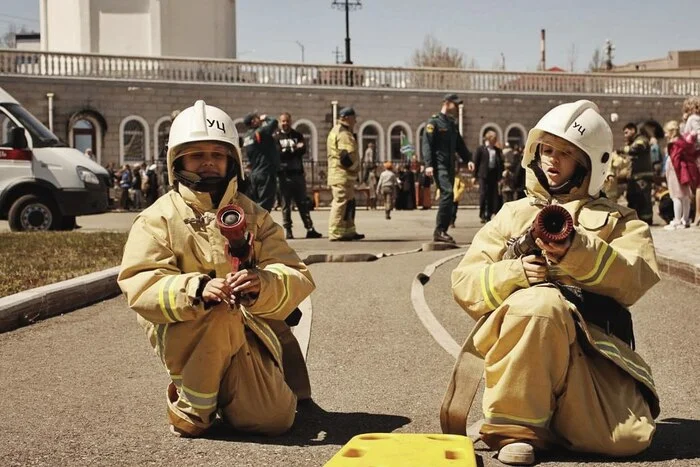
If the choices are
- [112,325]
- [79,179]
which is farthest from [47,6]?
[112,325]

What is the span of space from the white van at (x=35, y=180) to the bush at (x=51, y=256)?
247 centimetres

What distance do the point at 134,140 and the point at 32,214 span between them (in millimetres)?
33788

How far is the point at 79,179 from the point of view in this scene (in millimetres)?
19969

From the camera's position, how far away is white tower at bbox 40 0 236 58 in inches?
2245

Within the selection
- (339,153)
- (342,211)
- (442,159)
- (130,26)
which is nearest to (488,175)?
(339,153)

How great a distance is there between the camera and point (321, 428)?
4984 mm

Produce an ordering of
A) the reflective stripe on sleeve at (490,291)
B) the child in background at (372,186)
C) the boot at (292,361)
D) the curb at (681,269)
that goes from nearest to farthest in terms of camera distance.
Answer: the reflective stripe on sleeve at (490,291) → the boot at (292,361) → the curb at (681,269) → the child in background at (372,186)

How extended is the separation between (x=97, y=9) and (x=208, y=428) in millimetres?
54718

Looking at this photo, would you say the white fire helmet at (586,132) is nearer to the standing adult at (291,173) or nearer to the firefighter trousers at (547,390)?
the firefighter trousers at (547,390)

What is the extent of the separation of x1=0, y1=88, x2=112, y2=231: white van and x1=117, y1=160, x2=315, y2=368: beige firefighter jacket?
50.3 feet

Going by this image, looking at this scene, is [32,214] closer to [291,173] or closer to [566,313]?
[291,173]

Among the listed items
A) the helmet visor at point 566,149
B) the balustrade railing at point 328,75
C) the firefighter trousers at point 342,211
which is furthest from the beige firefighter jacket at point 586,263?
the balustrade railing at point 328,75

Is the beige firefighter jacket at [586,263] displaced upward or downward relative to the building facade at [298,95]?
downward

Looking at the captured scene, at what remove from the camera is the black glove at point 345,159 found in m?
16.9
